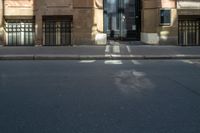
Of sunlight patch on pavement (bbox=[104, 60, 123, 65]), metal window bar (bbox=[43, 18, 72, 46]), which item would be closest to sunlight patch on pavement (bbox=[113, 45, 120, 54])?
sunlight patch on pavement (bbox=[104, 60, 123, 65])

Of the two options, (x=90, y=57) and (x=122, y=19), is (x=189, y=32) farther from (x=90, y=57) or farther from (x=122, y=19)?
(x=90, y=57)

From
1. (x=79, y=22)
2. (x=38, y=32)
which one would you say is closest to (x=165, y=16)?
(x=79, y=22)

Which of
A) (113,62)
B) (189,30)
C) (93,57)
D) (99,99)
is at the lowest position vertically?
(99,99)

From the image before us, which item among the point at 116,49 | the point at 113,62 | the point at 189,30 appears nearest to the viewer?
the point at 113,62

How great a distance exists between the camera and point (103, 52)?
55.2 ft

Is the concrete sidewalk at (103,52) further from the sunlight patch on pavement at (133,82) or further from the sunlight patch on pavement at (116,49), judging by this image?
the sunlight patch on pavement at (133,82)

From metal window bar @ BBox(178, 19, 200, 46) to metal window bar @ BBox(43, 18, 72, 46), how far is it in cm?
475

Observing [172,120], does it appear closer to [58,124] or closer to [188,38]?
[58,124]

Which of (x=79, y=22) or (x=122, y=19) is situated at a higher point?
(x=122, y=19)

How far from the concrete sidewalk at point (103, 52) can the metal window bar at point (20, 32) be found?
0.90 metres

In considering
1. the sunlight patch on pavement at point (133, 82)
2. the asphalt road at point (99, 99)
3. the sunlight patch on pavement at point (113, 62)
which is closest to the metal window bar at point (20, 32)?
the sunlight patch on pavement at point (113, 62)

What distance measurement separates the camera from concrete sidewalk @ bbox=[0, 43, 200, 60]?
614 inches

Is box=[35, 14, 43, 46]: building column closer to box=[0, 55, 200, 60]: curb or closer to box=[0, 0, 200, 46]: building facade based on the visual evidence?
box=[0, 0, 200, 46]: building facade

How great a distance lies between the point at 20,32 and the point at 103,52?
445 cm
